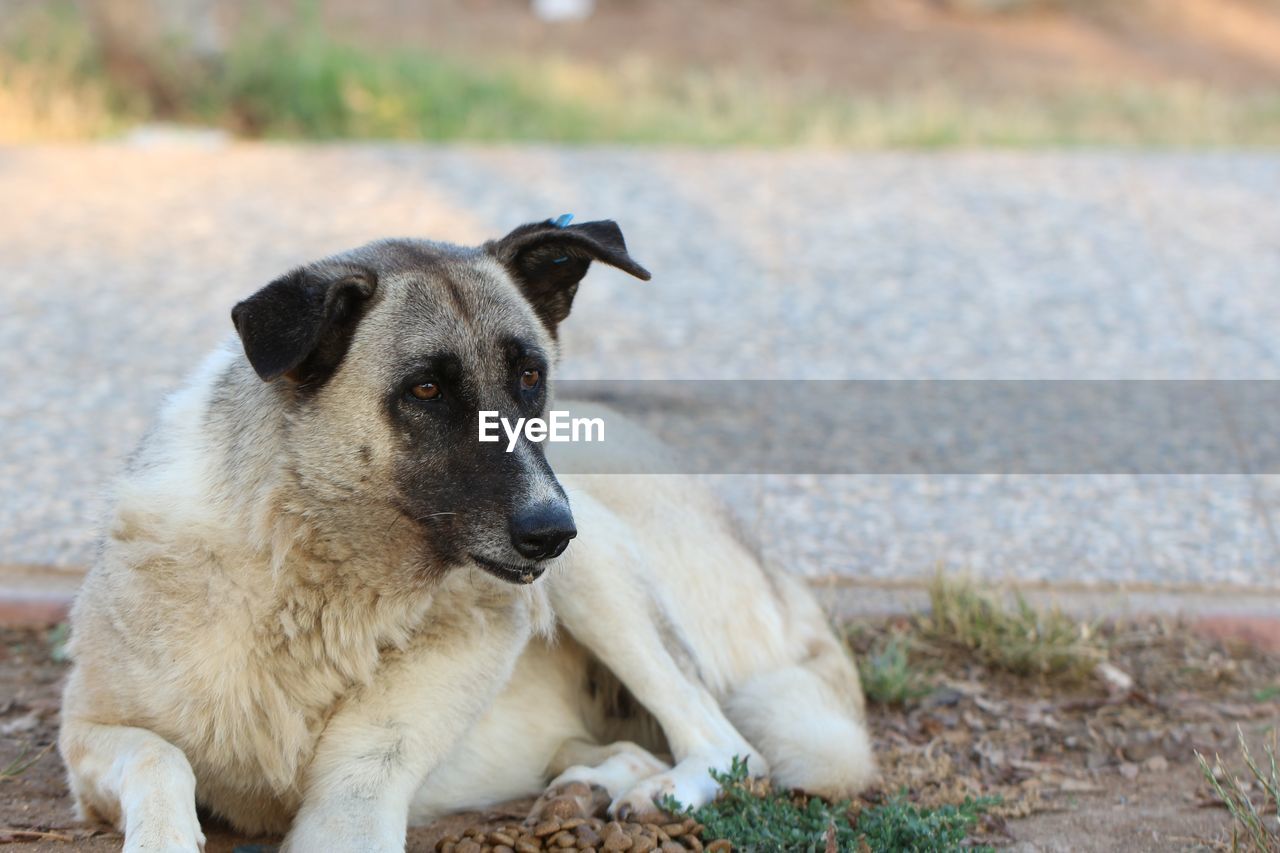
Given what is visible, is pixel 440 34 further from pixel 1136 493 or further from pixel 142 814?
pixel 142 814

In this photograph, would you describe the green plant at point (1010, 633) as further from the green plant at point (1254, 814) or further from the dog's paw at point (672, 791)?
the dog's paw at point (672, 791)

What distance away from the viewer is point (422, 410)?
3254 mm

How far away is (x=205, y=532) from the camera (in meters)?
3.33

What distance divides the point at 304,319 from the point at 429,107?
931cm

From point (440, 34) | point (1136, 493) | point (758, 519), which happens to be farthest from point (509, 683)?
point (440, 34)

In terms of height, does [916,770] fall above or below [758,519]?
above

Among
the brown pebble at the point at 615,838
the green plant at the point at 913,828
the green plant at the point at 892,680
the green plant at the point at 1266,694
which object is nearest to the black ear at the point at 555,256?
the brown pebble at the point at 615,838

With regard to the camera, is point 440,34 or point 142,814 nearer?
point 142,814

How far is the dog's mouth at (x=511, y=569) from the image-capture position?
3215 millimetres

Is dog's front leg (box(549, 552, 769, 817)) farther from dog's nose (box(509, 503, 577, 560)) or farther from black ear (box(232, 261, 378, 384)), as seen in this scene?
black ear (box(232, 261, 378, 384))

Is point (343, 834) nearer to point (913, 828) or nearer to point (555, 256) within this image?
point (913, 828)

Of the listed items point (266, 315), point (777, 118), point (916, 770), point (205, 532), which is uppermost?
point (266, 315)

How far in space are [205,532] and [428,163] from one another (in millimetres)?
6862

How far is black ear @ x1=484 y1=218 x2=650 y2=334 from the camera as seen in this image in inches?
139
